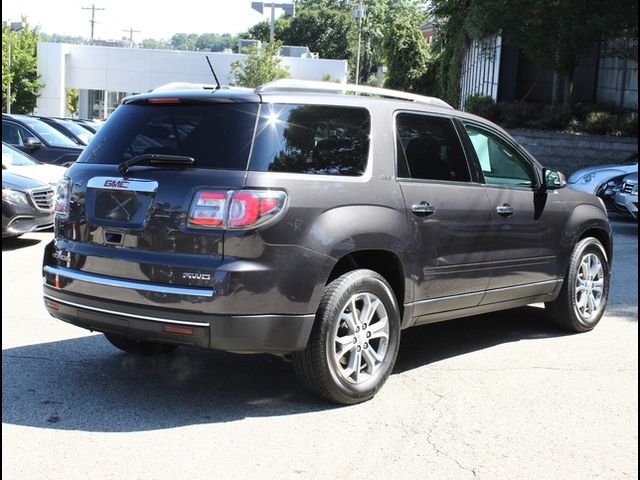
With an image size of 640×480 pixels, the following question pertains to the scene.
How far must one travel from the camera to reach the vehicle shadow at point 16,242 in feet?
35.3

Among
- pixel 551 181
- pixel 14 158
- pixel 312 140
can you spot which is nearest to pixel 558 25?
pixel 14 158

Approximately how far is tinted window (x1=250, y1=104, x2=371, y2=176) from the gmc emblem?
75 cm

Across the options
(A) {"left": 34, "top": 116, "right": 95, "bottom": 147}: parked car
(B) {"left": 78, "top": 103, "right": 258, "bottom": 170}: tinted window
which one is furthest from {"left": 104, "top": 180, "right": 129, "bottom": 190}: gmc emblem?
(A) {"left": 34, "top": 116, "right": 95, "bottom": 147}: parked car

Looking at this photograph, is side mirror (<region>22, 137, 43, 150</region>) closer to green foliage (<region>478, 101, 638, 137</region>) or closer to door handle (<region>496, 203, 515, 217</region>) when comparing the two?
door handle (<region>496, 203, 515, 217</region>)

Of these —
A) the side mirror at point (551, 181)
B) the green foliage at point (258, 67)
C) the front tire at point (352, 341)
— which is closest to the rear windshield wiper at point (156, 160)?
the front tire at point (352, 341)

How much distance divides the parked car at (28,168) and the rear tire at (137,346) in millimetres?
6248

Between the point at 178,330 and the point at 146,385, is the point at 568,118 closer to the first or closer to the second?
the point at 146,385

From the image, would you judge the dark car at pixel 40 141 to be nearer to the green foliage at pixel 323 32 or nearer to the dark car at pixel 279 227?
the dark car at pixel 279 227

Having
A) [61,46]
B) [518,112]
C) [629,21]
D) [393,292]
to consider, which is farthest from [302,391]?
[61,46]

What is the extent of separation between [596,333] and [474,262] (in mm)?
1902

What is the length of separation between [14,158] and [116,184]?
834cm

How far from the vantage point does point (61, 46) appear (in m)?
47.7

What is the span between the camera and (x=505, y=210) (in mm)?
5789

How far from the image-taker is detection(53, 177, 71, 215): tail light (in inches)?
190
